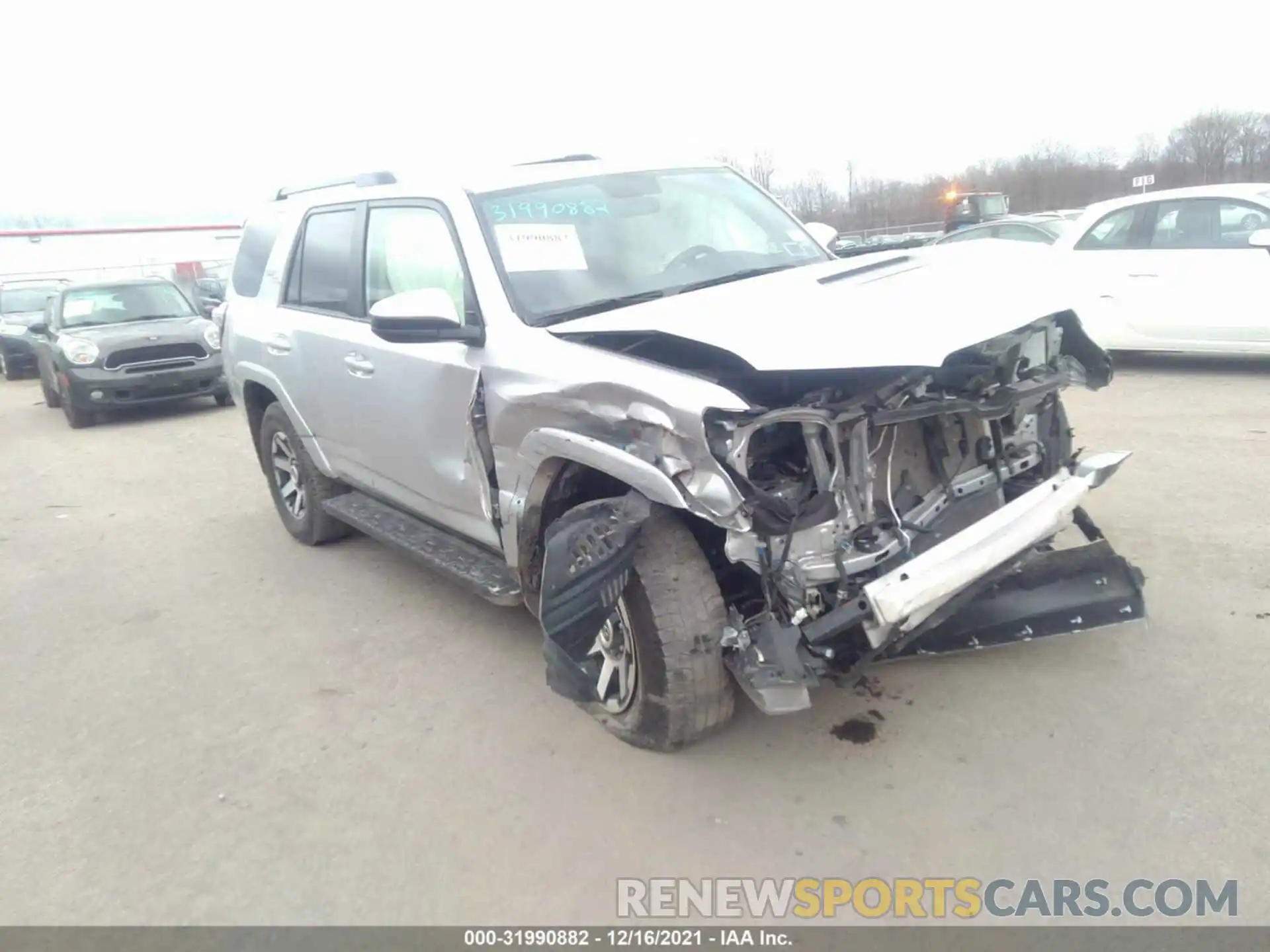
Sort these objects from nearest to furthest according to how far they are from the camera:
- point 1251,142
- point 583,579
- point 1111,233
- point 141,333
A: point 583,579 < point 1111,233 < point 141,333 < point 1251,142

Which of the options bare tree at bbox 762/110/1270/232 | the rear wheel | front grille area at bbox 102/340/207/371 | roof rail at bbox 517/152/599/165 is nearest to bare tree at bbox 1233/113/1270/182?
bare tree at bbox 762/110/1270/232

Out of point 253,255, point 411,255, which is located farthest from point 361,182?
point 253,255

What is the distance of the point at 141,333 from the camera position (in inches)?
466

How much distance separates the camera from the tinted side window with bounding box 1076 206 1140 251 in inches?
368

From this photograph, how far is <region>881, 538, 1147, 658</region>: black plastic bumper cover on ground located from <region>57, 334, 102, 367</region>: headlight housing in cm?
1078

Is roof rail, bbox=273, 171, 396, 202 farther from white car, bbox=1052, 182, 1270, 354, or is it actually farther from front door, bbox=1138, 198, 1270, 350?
front door, bbox=1138, 198, 1270, 350

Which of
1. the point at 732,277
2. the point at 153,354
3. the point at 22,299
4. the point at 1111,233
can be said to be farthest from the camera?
the point at 22,299

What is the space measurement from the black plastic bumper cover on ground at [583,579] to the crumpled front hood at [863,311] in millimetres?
588

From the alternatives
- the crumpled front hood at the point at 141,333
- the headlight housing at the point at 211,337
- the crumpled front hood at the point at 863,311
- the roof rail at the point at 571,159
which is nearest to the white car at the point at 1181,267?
the crumpled front hood at the point at 863,311

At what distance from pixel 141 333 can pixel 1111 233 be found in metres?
10.5

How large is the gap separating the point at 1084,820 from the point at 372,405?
10.8ft

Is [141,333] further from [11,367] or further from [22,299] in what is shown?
[22,299]

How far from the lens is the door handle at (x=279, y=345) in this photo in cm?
541

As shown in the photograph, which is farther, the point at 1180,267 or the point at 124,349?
the point at 124,349
